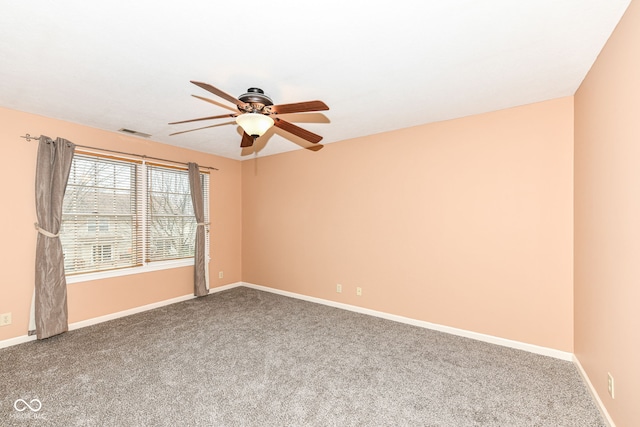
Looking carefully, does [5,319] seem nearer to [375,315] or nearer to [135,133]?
[135,133]

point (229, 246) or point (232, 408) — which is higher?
point (229, 246)

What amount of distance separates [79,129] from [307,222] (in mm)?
3304

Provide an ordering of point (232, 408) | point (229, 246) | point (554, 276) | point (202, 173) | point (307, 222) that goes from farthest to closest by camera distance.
→ point (229, 246) → point (202, 173) → point (307, 222) → point (554, 276) → point (232, 408)

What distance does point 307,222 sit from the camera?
4.78 m

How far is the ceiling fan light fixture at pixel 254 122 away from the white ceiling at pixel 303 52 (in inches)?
15.4

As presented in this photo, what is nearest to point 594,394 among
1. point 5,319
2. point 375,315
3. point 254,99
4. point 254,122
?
point 375,315

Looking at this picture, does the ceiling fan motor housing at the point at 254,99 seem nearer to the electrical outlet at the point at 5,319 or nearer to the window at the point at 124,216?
the window at the point at 124,216

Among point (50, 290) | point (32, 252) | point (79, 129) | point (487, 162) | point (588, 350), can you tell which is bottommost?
point (588, 350)

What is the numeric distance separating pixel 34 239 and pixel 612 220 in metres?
5.40

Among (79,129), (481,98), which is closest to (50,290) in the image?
(79,129)

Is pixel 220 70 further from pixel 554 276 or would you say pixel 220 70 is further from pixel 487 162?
pixel 554 276

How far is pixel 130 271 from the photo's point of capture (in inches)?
163

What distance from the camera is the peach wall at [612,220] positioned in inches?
62.5

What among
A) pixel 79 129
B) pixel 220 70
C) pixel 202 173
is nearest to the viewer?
pixel 220 70
